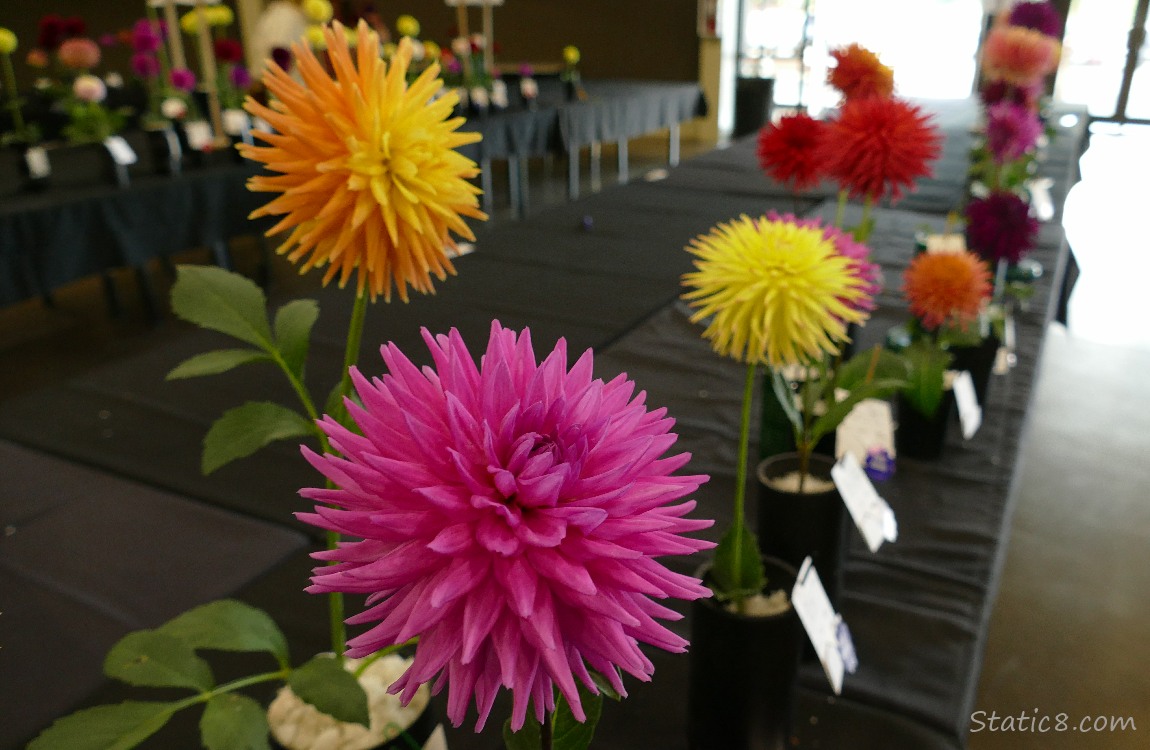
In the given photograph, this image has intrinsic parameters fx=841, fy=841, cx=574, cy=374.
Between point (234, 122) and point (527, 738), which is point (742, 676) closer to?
point (527, 738)

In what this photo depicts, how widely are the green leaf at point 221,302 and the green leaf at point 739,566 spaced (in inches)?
12.2

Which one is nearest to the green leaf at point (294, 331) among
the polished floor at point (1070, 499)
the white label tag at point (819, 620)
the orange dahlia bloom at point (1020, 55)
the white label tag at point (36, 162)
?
the white label tag at point (819, 620)

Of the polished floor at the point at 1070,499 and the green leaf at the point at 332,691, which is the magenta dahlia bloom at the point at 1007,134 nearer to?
the polished floor at the point at 1070,499

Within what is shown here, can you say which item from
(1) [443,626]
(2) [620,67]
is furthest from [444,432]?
(2) [620,67]

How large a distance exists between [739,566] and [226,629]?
31 cm

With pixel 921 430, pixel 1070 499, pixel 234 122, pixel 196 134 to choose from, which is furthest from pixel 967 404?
→ pixel 196 134

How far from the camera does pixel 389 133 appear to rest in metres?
0.39

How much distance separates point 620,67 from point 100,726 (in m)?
7.71

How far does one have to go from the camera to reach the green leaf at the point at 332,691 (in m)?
0.39

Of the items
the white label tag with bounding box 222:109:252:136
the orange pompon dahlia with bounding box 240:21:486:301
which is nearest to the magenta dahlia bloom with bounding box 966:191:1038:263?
the orange pompon dahlia with bounding box 240:21:486:301

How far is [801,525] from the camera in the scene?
650 mm

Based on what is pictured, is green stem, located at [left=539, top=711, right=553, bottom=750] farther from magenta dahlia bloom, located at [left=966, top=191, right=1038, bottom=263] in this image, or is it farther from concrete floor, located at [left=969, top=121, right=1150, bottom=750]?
magenta dahlia bloom, located at [left=966, top=191, right=1038, bottom=263]

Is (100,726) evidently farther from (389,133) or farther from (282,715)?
(389,133)

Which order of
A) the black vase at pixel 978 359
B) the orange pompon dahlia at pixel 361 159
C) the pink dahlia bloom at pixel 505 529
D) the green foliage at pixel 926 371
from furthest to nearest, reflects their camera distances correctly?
the black vase at pixel 978 359
the green foliage at pixel 926 371
the orange pompon dahlia at pixel 361 159
the pink dahlia bloom at pixel 505 529
